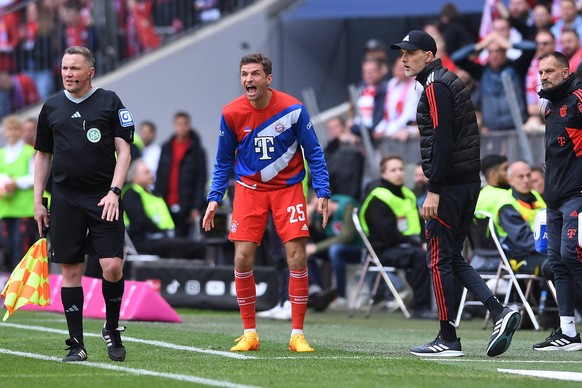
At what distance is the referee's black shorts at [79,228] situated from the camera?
9.21 metres

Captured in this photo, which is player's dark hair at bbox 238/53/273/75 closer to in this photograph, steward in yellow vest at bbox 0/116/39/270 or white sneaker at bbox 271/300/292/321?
white sneaker at bbox 271/300/292/321

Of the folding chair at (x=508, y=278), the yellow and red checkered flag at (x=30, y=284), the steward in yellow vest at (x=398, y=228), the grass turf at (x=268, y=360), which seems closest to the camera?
the grass turf at (x=268, y=360)

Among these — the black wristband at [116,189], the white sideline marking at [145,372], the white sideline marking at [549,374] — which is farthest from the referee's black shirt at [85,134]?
the white sideline marking at [549,374]

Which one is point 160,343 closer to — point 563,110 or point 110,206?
point 110,206

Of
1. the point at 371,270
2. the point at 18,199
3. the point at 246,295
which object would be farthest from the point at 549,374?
the point at 18,199

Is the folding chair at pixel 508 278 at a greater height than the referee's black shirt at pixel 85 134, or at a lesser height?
lesser

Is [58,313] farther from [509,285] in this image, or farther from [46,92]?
[46,92]

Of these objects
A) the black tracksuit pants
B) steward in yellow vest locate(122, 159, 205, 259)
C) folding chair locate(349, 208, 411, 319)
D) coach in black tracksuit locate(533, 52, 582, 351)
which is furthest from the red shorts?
steward in yellow vest locate(122, 159, 205, 259)

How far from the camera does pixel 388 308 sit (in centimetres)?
1686

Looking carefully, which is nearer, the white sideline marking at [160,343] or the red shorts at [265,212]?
the white sideline marking at [160,343]

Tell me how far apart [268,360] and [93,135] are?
1902 millimetres

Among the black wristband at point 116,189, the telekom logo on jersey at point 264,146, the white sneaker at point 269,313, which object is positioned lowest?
the white sneaker at point 269,313

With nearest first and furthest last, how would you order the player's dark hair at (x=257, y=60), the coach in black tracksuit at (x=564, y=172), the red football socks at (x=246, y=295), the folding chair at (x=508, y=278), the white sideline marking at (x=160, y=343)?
the white sideline marking at (x=160, y=343)
the player's dark hair at (x=257, y=60)
the red football socks at (x=246, y=295)
the coach in black tracksuit at (x=564, y=172)
the folding chair at (x=508, y=278)

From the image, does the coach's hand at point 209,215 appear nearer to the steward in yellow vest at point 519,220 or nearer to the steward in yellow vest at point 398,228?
the steward in yellow vest at point 519,220
